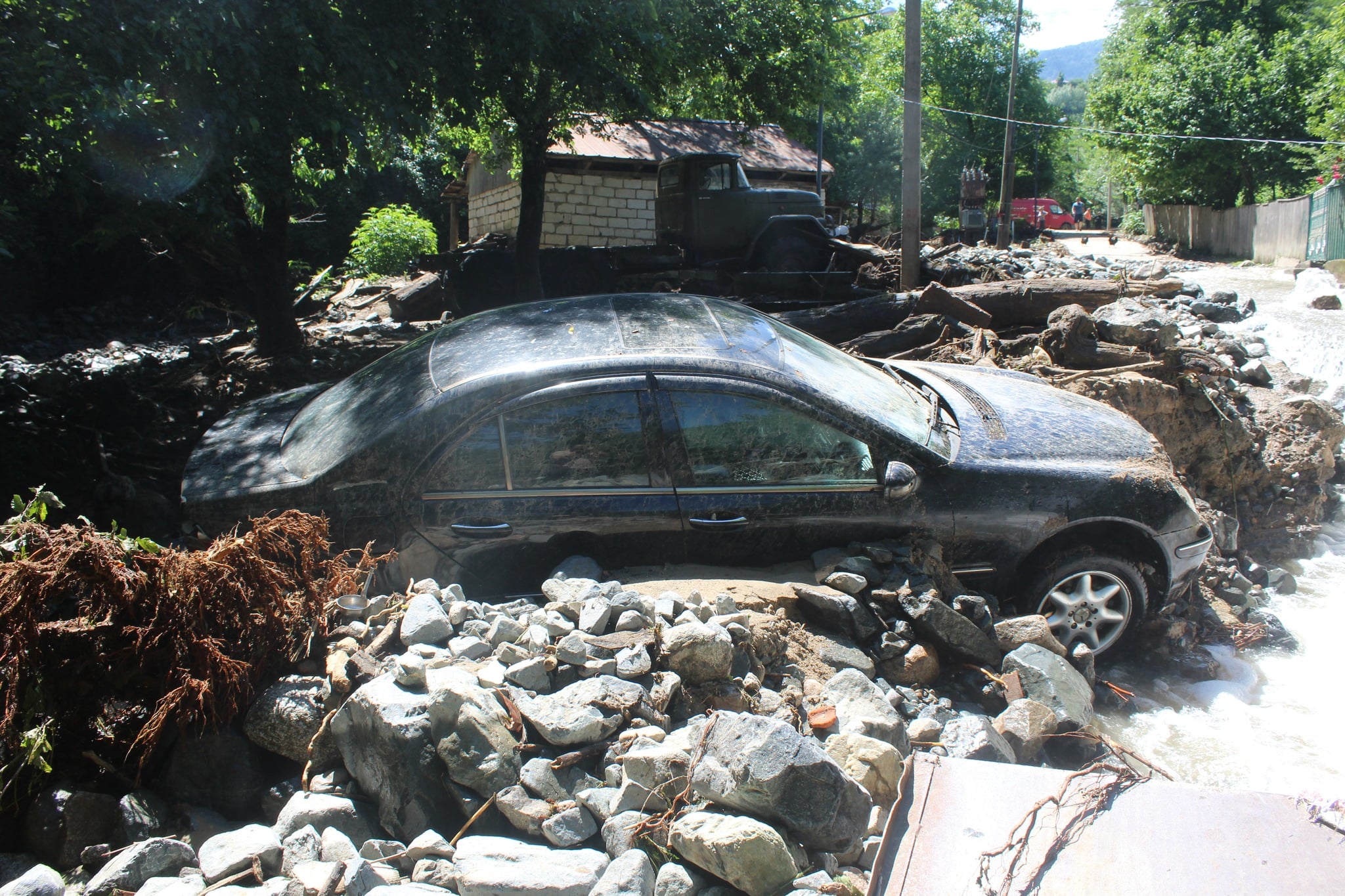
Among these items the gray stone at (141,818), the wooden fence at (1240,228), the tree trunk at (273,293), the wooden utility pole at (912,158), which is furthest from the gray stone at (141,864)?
the wooden fence at (1240,228)

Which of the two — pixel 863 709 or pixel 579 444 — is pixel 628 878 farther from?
pixel 579 444

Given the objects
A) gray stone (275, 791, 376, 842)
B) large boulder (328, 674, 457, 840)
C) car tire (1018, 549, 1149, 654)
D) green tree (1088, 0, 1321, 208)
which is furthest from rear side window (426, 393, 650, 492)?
green tree (1088, 0, 1321, 208)

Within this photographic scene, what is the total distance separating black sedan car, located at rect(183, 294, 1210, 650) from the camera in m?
3.58

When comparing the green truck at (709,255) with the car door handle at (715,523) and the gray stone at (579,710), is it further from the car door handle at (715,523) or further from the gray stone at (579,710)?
the gray stone at (579,710)

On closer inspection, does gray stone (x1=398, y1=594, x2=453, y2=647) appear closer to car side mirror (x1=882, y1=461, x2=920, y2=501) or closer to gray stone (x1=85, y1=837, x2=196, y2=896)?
gray stone (x1=85, y1=837, x2=196, y2=896)

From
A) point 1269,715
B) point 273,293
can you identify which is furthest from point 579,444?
point 273,293

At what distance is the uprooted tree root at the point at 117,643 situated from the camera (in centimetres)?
255

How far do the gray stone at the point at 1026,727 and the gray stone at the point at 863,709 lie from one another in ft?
1.27

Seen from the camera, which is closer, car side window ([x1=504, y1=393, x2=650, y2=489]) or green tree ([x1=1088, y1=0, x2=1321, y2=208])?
car side window ([x1=504, y1=393, x2=650, y2=489])

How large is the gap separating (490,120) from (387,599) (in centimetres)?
968

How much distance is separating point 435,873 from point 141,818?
38.4 inches

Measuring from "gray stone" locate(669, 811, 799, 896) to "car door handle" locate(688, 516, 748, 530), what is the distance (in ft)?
5.05

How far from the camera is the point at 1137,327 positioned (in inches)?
272

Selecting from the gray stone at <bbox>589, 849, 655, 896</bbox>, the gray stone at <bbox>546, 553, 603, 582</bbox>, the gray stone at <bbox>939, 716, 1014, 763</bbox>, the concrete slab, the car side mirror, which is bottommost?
the gray stone at <bbox>939, 716, 1014, 763</bbox>
